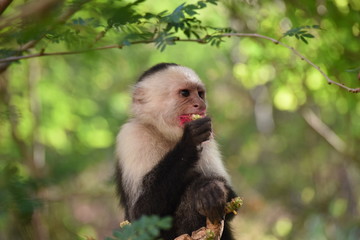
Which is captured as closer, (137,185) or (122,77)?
(137,185)

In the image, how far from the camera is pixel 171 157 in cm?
342

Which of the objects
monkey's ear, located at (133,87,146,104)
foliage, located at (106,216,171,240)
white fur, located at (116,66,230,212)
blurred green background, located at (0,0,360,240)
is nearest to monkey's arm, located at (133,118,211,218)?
white fur, located at (116,66,230,212)

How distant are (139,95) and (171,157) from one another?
87cm

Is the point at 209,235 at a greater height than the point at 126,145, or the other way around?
the point at 209,235

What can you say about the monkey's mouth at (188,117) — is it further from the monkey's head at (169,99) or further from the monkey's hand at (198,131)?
the monkey's hand at (198,131)

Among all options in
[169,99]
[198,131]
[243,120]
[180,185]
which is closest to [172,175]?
[180,185]

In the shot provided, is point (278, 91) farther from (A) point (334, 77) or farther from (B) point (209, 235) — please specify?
(B) point (209, 235)

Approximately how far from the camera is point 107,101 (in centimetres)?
973

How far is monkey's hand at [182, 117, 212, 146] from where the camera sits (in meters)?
3.32

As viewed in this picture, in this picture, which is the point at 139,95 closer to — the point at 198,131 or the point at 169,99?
the point at 169,99

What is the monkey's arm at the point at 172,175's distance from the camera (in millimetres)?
3336

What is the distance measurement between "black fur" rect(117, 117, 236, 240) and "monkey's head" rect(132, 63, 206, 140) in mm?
387

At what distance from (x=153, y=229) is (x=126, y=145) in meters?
2.03

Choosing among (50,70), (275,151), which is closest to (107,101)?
(50,70)
